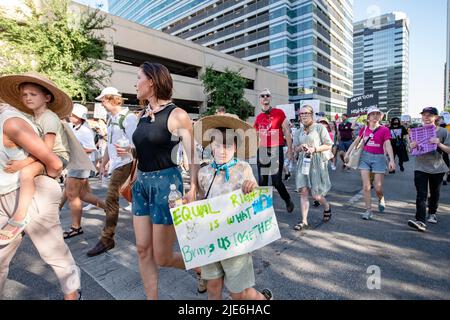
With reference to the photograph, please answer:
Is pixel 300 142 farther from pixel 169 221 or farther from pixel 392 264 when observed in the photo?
pixel 169 221

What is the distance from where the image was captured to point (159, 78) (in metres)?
2.09

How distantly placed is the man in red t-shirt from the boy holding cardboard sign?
2.55 meters

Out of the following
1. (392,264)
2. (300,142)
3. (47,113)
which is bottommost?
(392,264)

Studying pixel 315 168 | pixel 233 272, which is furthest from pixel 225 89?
pixel 233 272

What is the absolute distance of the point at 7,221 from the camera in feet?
6.28

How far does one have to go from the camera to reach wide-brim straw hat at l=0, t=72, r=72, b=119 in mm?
2035

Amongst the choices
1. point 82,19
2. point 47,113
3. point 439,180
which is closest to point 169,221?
point 47,113

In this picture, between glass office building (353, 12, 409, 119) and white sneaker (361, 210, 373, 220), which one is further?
glass office building (353, 12, 409, 119)

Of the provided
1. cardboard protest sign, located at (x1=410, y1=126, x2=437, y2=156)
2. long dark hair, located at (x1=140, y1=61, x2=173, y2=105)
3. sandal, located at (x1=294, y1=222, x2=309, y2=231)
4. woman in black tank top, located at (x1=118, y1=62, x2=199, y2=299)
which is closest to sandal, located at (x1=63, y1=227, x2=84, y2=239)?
woman in black tank top, located at (x1=118, y1=62, x2=199, y2=299)

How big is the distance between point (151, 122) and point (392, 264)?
122 inches

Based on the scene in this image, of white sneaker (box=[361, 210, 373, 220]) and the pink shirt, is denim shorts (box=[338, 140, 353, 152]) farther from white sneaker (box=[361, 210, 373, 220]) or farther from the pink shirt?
white sneaker (box=[361, 210, 373, 220])

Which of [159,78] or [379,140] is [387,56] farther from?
[159,78]

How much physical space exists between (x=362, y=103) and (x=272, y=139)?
10543mm

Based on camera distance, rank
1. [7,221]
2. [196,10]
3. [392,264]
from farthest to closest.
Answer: [196,10] → [392,264] → [7,221]
